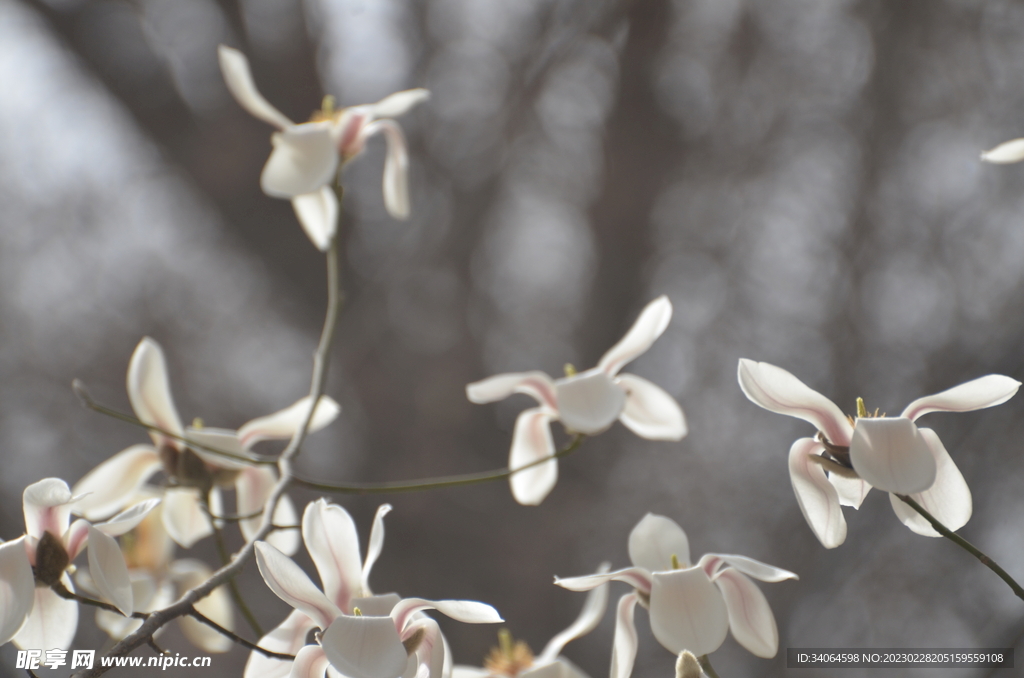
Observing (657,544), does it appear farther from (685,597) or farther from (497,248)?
(497,248)

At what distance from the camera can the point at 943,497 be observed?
0.18 m

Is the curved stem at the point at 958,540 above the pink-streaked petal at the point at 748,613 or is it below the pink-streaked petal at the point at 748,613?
above

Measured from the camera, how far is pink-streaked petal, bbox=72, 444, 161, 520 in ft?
0.80

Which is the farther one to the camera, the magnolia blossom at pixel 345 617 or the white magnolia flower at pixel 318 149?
the white magnolia flower at pixel 318 149

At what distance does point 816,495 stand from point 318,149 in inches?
7.7

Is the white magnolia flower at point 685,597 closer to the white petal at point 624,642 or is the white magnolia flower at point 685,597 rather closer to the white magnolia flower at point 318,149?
the white petal at point 624,642

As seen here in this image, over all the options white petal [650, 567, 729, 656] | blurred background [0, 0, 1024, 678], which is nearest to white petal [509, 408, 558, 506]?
white petal [650, 567, 729, 656]

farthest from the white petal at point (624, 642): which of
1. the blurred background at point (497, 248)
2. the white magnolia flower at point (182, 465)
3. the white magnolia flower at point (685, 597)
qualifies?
the blurred background at point (497, 248)

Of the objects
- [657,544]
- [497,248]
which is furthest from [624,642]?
[497,248]

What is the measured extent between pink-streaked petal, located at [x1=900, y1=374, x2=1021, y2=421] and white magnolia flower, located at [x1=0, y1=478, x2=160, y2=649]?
182 mm

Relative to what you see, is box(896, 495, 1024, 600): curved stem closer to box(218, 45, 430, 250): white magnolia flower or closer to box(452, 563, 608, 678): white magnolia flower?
box(452, 563, 608, 678): white magnolia flower

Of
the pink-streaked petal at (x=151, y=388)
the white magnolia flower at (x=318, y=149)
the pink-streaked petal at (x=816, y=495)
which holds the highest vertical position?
the white magnolia flower at (x=318, y=149)

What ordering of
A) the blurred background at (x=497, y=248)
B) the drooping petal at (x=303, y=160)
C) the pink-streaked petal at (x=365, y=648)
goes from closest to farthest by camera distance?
the pink-streaked petal at (x=365, y=648) < the drooping petal at (x=303, y=160) < the blurred background at (x=497, y=248)

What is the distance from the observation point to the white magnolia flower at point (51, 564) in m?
0.16
